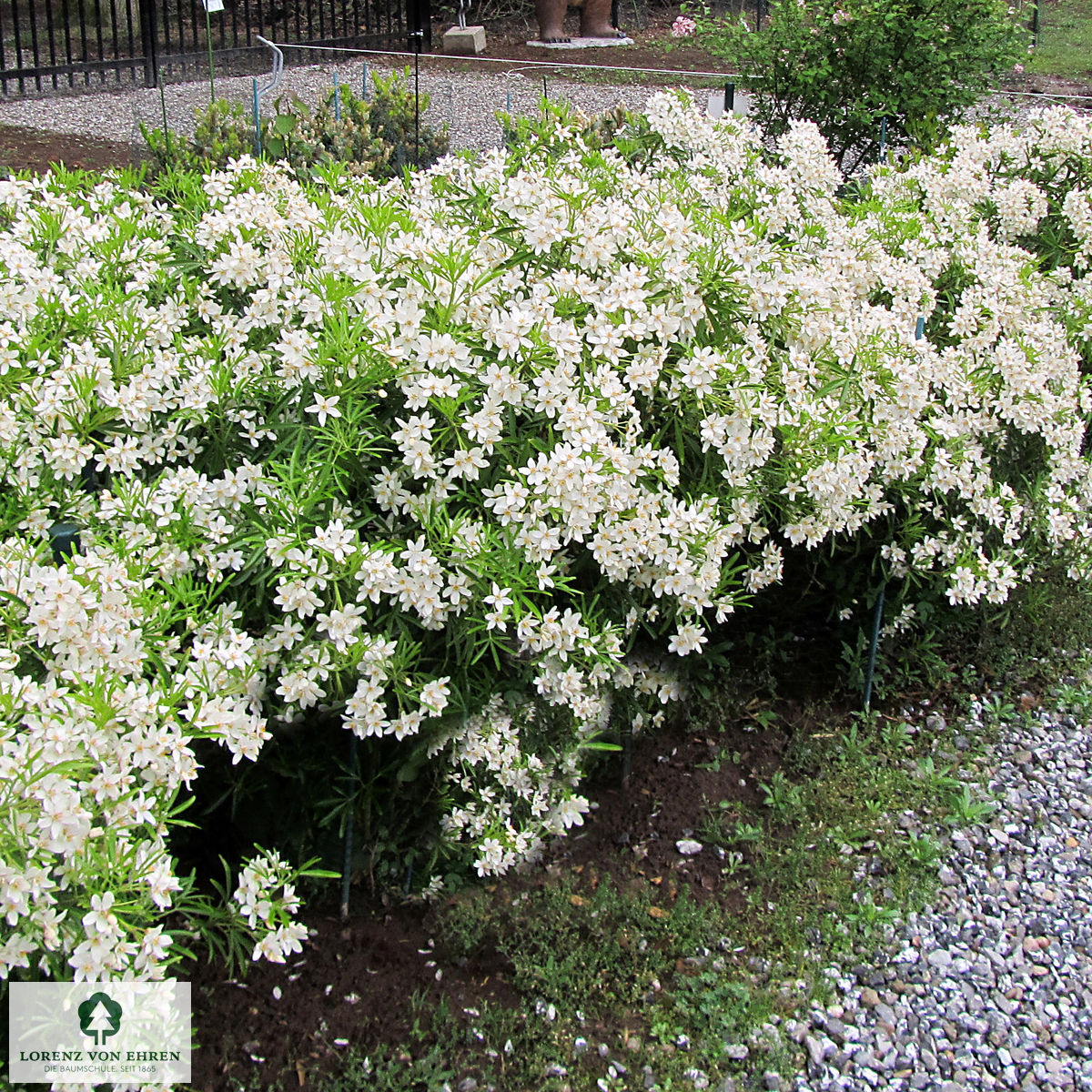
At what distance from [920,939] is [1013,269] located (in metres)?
2.18

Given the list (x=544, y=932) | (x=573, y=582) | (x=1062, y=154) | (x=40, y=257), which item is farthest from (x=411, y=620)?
(x=1062, y=154)

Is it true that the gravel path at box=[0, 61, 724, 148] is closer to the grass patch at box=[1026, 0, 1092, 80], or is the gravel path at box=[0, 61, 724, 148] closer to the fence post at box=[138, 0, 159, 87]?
the fence post at box=[138, 0, 159, 87]

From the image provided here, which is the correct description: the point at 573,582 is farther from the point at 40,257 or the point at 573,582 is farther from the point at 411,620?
the point at 40,257

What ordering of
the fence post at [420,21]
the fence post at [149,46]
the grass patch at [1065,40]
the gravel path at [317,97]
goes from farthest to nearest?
the grass patch at [1065,40]
the fence post at [420,21]
the fence post at [149,46]
the gravel path at [317,97]

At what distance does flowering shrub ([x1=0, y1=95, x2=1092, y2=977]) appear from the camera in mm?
1948

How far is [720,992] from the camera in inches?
96.5

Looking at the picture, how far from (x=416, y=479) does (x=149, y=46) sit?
34.4 feet

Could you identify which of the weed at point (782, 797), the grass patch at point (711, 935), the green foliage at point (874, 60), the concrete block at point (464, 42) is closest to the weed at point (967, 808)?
the grass patch at point (711, 935)

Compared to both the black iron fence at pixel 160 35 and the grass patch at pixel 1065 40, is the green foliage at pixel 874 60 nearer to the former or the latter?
the black iron fence at pixel 160 35

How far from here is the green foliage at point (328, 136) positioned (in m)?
6.01

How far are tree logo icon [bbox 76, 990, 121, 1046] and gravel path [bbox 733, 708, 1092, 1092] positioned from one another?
44.6 inches

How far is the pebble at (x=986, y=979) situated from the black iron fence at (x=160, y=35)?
8.26m

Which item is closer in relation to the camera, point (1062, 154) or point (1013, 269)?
point (1013, 269)

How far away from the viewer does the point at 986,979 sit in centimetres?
254
